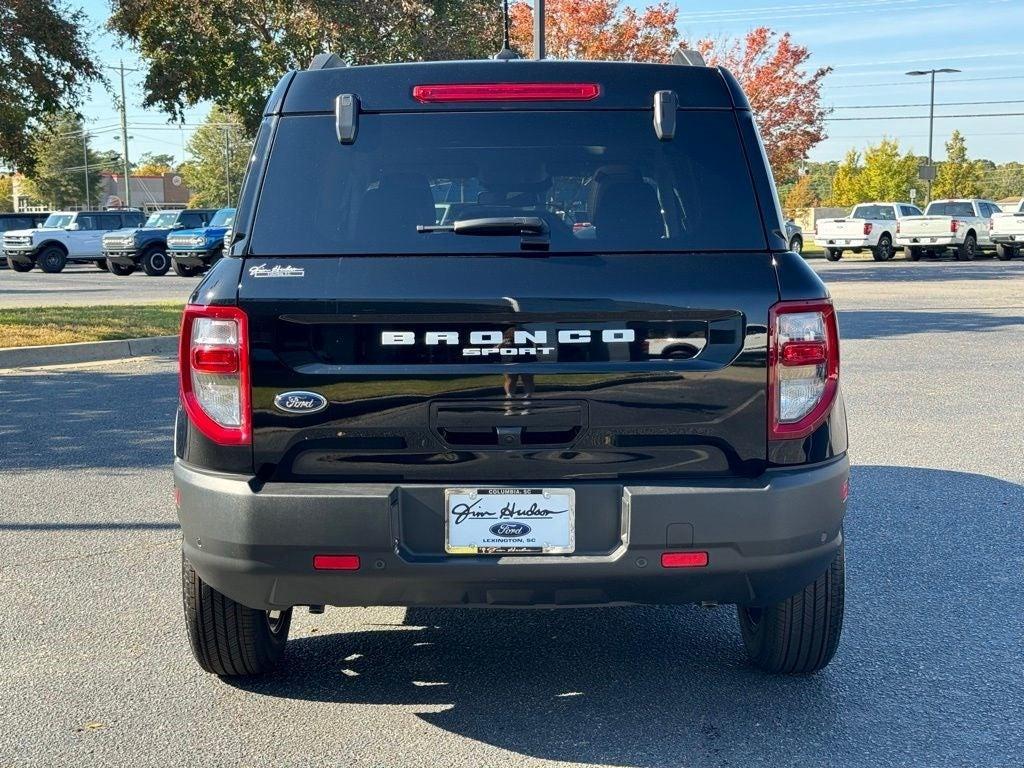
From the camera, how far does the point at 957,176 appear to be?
85062 millimetres

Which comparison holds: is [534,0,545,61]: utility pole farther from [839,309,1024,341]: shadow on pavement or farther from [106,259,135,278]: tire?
[106,259,135,278]: tire

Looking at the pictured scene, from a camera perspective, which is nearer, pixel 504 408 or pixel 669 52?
pixel 504 408

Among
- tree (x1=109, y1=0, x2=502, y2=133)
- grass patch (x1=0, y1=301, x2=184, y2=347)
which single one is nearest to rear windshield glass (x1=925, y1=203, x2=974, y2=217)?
tree (x1=109, y1=0, x2=502, y2=133)

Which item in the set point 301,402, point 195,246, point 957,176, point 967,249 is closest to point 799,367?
point 301,402

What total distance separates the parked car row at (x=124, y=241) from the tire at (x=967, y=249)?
2342 cm

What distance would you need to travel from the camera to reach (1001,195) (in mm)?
145875

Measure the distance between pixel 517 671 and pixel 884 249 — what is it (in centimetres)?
3791

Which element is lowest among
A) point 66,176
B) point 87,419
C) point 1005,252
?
point 1005,252

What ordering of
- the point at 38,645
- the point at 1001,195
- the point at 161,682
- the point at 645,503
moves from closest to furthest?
1. the point at 645,503
2. the point at 161,682
3. the point at 38,645
4. the point at 1001,195

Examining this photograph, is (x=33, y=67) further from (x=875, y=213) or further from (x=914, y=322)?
(x=875, y=213)

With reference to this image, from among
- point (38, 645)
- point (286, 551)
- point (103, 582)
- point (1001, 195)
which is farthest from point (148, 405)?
point (1001, 195)

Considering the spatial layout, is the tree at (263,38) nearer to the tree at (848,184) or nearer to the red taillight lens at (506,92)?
the red taillight lens at (506,92)

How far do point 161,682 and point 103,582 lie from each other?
134cm

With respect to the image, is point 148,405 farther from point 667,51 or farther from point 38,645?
point 667,51
